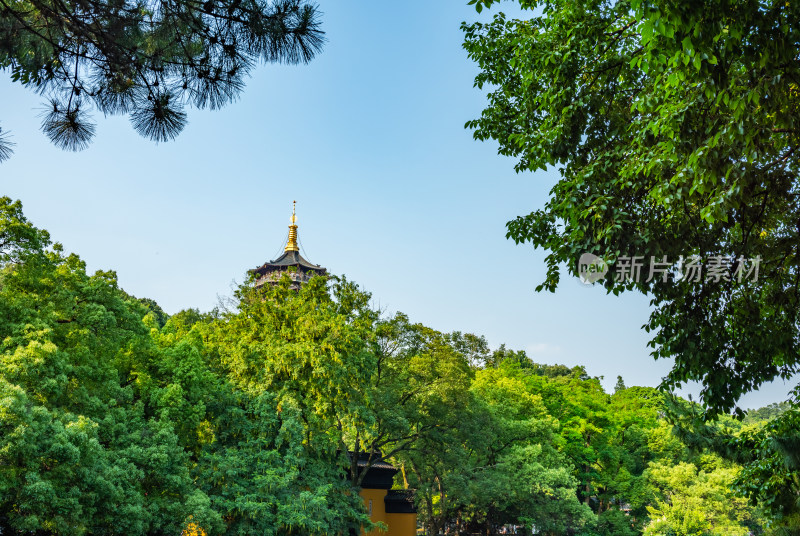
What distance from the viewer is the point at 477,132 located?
21.9 ft

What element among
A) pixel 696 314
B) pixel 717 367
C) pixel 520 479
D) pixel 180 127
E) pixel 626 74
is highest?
pixel 626 74

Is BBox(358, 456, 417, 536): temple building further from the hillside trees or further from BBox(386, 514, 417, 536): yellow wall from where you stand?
the hillside trees

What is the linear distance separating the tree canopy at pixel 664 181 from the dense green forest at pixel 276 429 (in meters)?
1.04

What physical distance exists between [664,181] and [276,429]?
9.48m

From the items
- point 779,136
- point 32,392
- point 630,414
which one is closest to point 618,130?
point 779,136

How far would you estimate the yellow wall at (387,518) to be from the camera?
1763 cm

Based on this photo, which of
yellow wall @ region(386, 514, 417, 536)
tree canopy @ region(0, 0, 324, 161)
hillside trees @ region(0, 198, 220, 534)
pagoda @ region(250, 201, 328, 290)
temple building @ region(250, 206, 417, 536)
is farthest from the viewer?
pagoda @ region(250, 201, 328, 290)

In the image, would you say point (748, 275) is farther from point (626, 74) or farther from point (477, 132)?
point (477, 132)

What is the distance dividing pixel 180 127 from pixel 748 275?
517 centimetres

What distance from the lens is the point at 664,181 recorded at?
449cm

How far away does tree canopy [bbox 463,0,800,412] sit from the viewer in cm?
418

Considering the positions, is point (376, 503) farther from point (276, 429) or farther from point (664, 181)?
point (664, 181)

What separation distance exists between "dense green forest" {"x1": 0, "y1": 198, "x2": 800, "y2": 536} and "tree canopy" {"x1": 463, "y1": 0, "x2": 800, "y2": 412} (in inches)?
40.9

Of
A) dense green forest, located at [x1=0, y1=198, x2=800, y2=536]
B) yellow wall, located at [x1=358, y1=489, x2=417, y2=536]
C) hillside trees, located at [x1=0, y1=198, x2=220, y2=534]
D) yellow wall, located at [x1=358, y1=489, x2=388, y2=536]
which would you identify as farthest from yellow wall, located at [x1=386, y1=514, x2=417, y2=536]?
hillside trees, located at [x1=0, y1=198, x2=220, y2=534]
